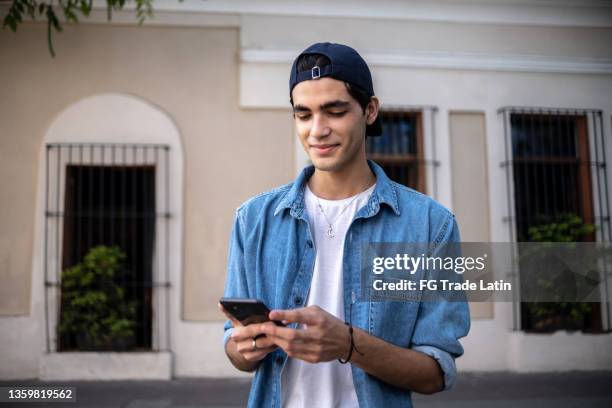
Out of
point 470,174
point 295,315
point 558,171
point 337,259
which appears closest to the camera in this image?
point 295,315

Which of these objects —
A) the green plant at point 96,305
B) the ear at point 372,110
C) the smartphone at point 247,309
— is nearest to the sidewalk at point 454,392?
the green plant at point 96,305

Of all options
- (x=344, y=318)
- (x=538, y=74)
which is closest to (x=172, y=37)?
(x=538, y=74)

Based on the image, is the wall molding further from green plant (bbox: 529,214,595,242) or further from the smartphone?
the smartphone

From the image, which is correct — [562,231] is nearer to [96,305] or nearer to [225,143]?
Answer: [225,143]

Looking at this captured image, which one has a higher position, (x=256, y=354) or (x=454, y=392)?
(x=256, y=354)

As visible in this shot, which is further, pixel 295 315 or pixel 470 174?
pixel 470 174

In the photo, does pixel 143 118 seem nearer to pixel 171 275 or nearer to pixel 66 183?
pixel 66 183

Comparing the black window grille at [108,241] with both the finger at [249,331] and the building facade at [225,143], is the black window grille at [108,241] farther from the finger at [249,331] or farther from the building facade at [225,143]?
the finger at [249,331]

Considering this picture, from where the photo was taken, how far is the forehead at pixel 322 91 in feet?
5.30

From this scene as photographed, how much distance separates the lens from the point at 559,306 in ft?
21.6

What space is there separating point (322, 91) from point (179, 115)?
5266 millimetres

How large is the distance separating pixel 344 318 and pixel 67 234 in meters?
5.67

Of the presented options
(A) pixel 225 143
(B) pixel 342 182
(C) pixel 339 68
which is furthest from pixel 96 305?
(C) pixel 339 68

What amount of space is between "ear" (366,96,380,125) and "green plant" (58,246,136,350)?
16.3 ft
